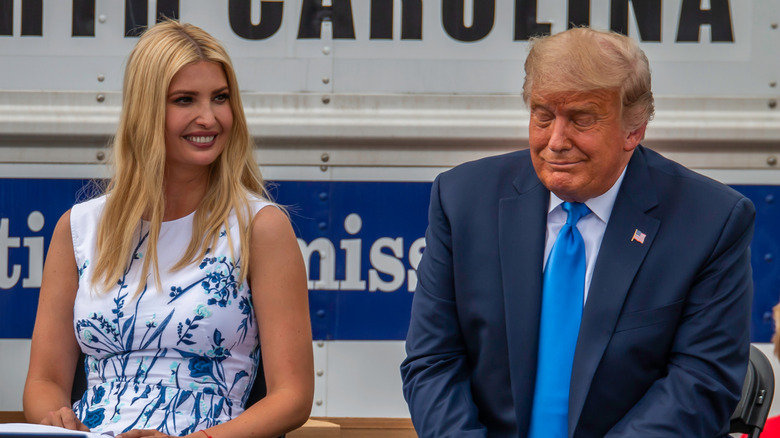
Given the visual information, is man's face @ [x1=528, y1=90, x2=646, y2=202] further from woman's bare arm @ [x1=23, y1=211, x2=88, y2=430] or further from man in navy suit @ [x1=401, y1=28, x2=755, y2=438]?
woman's bare arm @ [x1=23, y1=211, x2=88, y2=430]

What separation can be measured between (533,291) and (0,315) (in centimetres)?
146

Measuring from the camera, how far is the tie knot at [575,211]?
193cm

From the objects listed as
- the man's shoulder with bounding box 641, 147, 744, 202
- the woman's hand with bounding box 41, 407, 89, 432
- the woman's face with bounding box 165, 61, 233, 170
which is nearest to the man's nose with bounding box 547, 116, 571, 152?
the man's shoulder with bounding box 641, 147, 744, 202

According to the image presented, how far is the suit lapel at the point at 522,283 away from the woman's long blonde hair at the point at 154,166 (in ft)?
1.97

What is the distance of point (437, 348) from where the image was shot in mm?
1984

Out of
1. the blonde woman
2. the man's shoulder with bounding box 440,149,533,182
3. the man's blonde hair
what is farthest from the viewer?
the blonde woman

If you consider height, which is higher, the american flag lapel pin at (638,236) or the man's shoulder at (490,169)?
the man's shoulder at (490,169)

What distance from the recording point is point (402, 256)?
2.57 meters

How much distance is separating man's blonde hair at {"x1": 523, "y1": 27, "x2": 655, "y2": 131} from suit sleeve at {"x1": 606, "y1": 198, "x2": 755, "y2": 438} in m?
0.29

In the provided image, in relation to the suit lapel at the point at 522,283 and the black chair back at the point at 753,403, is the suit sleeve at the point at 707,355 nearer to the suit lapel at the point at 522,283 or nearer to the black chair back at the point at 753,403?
the suit lapel at the point at 522,283

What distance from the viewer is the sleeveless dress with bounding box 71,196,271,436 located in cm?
212

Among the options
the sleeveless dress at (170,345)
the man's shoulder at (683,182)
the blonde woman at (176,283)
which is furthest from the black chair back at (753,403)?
the sleeveless dress at (170,345)

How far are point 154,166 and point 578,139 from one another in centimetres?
96

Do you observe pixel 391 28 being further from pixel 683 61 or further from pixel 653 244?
pixel 653 244
